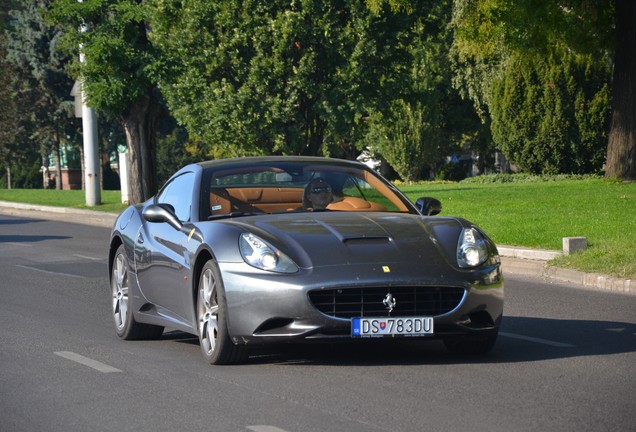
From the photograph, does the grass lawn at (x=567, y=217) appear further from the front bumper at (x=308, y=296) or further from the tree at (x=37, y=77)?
the tree at (x=37, y=77)

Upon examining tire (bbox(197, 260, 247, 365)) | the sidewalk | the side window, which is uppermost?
the side window

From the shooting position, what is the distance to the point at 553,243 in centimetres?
1847

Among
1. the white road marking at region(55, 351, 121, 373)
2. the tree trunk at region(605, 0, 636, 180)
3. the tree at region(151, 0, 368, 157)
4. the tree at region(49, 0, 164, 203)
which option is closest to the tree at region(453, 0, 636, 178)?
the tree trunk at region(605, 0, 636, 180)

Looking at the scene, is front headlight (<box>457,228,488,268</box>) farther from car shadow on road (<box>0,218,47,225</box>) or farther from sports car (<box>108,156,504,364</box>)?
car shadow on road (<box>0,218,47,225</box>)

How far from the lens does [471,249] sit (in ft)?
28.4

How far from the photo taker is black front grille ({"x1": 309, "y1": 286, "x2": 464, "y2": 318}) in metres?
8.22

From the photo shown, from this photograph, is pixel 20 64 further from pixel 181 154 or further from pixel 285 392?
pixel 285 392

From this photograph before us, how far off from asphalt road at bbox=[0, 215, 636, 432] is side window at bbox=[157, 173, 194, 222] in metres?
1.04

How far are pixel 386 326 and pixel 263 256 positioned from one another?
91cm

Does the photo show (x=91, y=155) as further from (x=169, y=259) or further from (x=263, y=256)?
(x=263, y=256)

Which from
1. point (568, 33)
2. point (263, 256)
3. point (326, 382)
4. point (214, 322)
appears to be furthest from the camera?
point (568, 33)

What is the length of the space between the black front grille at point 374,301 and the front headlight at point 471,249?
0.35 m

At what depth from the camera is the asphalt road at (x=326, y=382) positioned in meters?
6.70

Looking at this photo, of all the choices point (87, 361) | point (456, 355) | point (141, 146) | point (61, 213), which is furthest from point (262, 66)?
point (456, 355)
